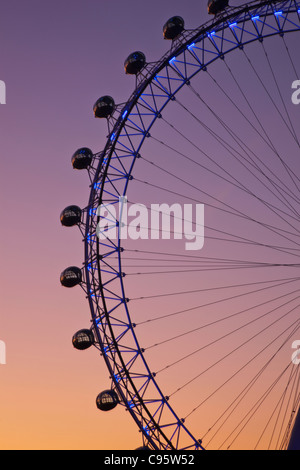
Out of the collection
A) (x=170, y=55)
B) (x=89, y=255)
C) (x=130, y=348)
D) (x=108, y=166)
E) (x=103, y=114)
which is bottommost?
(x=130, y=348)

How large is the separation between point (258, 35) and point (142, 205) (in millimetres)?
7158

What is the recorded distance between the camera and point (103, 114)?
974 inches

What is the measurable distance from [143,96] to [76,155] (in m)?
3.18
